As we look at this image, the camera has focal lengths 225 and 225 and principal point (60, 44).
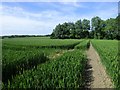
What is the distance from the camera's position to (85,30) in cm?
11831

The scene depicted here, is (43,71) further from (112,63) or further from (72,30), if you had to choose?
(72,30)

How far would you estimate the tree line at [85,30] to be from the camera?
10723cm

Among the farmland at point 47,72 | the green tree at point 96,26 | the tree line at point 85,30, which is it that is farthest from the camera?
the green tree at point 96,26

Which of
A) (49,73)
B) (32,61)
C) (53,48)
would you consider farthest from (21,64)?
(53,48)

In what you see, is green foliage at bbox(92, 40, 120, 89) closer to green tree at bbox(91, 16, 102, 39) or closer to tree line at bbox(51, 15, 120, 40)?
tree line at bbox(51, 15, 120, 40)

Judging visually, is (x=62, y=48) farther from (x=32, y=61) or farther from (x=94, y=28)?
A: (x=94, y=28)

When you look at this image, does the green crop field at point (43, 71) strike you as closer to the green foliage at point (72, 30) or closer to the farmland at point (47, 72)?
the farmland at point (47, 72)

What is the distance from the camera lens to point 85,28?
11875 centimetres

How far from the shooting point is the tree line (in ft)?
352

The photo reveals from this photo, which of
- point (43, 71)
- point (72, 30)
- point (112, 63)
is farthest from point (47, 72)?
point (72, 30)

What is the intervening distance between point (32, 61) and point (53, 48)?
2054cm

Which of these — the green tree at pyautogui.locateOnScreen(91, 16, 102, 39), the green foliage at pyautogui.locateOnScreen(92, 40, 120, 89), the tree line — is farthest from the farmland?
the green tree at pyautogui.locateOnScreen(91, 16, 102, 39)

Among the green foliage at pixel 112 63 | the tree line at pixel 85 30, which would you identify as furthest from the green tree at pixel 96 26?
the green foliage at pixel 112 63

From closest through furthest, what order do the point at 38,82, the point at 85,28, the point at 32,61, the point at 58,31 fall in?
the point at 38,82 < the point at 32,61 < the point at 58,31 < the point at 85,28
